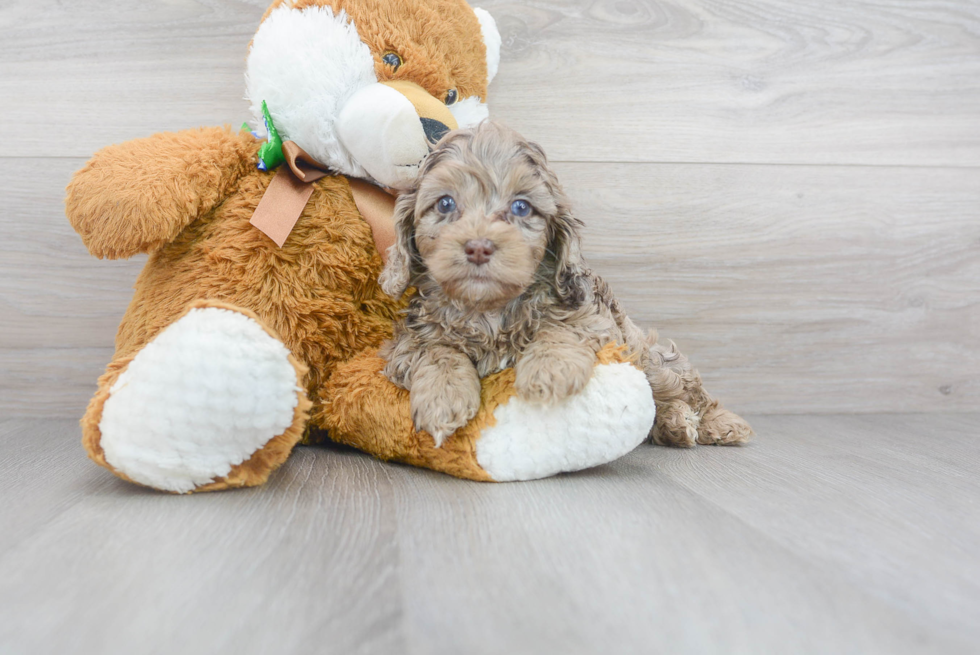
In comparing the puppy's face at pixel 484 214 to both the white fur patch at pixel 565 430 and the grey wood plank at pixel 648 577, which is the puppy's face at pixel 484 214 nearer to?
the white fur patch at pixel 565 430

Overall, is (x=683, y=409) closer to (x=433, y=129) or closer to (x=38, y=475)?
(x=433, y=129)

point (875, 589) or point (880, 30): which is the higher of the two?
point (880, 30)

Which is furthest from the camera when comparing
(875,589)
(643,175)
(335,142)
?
(643,175)

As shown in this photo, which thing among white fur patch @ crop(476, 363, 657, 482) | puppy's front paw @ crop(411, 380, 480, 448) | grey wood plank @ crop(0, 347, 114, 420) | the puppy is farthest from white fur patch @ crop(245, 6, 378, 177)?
grey wood plank @ crop(0, 347, 114, 420)

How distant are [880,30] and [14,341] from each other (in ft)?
8.74

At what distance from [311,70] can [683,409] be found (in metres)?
1.14

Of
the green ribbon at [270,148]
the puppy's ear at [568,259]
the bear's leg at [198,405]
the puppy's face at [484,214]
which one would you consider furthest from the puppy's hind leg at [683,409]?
the green ribbon at [270,148]

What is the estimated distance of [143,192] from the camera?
1274mm

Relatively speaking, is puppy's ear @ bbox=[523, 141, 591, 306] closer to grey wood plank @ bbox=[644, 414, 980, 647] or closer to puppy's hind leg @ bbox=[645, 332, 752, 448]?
puppy's hind leg @ bbox=[645, 332, 752, 448]

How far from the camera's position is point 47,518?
3.50 feet

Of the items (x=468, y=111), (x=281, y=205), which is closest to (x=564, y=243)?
(x=468, y=111)

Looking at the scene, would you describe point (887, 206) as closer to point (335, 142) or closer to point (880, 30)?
point (880, 30)

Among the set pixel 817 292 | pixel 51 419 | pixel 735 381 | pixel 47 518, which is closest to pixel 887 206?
pixel 817 292

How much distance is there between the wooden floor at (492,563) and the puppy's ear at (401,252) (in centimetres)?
38
